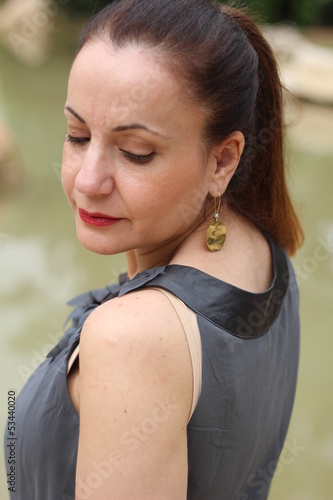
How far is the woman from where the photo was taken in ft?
2.86

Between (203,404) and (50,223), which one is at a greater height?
(203,404)

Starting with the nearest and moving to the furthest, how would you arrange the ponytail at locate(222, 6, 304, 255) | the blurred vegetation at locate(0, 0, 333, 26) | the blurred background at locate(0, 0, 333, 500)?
the ponytail at locate(222, 6, 304, 255) → the blurred background at locate(0, 0, 333, 500) → the blurred vegetation at locate(0, 0, 333, 26)

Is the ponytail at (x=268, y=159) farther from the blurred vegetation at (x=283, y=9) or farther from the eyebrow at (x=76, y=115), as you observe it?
the blurred vegetation at (x=283, y=9)

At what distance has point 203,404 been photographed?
96 cm

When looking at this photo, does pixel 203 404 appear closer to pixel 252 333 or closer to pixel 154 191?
pixel 252 333

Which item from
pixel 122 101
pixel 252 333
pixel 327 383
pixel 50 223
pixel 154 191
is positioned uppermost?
pixel 122 101

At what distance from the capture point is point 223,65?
3.50ft

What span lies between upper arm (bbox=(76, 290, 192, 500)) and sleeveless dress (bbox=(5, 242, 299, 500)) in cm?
5

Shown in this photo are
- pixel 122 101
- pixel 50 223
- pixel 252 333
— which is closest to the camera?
pixel 122 101

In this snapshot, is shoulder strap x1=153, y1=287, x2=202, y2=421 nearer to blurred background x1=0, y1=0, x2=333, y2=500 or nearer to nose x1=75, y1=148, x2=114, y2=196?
nose x1=75, y1=148, x2=114, y2=196

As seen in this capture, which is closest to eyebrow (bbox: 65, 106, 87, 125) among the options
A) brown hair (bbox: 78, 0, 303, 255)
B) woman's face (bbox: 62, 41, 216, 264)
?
woman's face (bbox: 62, 41, 216, 264)

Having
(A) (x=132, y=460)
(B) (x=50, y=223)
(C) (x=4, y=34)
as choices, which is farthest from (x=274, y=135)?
(C) (x=4, y=34)

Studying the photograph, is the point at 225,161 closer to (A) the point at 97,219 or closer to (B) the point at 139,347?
(A) the point at 97,219

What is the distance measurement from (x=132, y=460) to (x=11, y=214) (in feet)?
13.4
